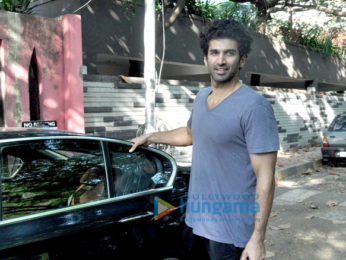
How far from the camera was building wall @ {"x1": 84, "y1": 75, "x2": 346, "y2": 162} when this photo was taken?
6609mm

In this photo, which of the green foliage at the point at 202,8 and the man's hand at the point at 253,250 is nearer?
the man's hand at the point at 253,250

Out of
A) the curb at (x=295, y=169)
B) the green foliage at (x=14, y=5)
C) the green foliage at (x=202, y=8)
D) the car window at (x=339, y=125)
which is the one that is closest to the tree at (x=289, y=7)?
the green foliage at (x=202, y=8)

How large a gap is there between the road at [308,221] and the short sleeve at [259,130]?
259 centimetres

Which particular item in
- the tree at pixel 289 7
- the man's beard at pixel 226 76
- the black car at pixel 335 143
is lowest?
the black car at pixel 335 143

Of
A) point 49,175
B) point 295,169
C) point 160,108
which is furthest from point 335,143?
point 49,175

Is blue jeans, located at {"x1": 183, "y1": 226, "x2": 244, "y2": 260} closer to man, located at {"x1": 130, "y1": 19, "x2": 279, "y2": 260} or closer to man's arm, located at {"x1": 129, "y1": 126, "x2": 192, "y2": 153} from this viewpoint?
man, located at {"x1": 130, "y1": 19, "x2": 279, "y2": 260}

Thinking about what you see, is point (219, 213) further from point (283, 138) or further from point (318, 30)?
point (318, 30)

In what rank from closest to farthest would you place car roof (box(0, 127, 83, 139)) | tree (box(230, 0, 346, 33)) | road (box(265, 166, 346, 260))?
car roof (box(0, 127, 83, 139))
road (box(265, 166, 346, 260))
tree (box(230, 0, 346, 33))

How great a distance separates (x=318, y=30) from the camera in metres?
Result: 13.9

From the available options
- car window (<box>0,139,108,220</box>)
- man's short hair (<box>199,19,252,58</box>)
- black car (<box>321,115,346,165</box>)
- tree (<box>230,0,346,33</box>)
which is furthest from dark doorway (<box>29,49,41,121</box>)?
tree (<box>230,0,346,33</box>)

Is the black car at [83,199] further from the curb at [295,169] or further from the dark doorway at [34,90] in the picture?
the curb at [295,169]

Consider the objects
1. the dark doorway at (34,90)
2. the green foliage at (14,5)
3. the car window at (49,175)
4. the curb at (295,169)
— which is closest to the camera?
the car window at (49,175)

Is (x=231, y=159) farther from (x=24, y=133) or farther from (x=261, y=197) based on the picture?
(x=24, y=133)
